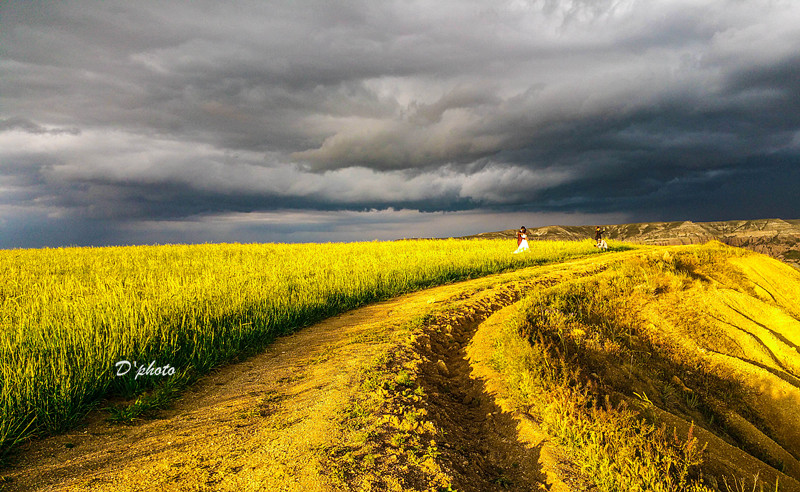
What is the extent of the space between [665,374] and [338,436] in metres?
6.11

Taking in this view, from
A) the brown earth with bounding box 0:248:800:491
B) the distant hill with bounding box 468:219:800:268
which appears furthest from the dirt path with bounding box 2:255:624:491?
the distant hill with bounding box 468:219:800:268

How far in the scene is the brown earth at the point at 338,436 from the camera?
10.7 ft

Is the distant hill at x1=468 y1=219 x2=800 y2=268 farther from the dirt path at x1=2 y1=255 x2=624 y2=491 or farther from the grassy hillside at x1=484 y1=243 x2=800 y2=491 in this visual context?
the dirt path at x1=2 y1=255 x2=624 y2=491

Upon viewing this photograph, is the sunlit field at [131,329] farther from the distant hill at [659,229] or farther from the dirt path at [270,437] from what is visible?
the distant hill at [659,229]

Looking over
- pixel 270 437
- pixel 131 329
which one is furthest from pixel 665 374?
A: pixel 131 329

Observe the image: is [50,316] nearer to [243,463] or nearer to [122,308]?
[122,308]

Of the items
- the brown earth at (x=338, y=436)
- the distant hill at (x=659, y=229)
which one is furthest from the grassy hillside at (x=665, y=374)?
the distant hill at (x=659, y=229)

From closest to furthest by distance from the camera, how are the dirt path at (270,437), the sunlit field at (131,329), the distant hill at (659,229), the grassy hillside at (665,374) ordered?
the dirt path at (270,437) < the grassy hillside at (665,374) < the sunlit field at (131,329) < the distant hill at (659,229)

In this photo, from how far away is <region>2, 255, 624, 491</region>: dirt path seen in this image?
322 centimetres

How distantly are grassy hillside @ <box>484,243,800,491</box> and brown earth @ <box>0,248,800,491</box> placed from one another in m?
0.20

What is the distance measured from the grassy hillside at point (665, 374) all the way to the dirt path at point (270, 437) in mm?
660

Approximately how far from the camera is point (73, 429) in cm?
408

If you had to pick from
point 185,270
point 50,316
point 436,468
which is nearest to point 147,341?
point 50,316

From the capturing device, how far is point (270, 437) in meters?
3.79
